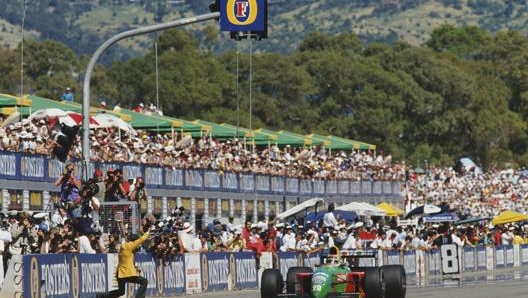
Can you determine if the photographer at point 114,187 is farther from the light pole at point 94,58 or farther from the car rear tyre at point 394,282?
the car rear tyre at point 394,282

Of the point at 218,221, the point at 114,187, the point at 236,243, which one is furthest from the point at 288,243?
the point at 114,187

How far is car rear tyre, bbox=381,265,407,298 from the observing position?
29.0 m

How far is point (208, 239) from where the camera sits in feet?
130

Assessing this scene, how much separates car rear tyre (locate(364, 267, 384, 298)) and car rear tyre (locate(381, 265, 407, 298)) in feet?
0.91

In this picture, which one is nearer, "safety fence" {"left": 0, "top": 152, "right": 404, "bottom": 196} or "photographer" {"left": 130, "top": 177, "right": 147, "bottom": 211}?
"photographer" {"left": 130, "top": 177, "right": 147, "bottom": 211}

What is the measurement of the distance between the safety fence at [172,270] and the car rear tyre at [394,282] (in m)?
2.01

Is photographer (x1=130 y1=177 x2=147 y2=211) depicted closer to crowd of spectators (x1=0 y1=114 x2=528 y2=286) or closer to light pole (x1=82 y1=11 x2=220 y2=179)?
crowd of spectators (x1=0 y1=114 x2=528 y2=286)

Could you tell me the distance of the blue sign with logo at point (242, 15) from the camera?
3038 centimetres

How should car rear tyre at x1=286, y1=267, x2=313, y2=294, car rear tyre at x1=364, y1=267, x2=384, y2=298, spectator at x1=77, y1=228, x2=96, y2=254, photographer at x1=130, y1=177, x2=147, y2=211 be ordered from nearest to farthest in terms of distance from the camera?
1. car rear tyre at x1=364, y1=267, x2=384, y2=298
2. car rear tyre at x1=286, y1=267, x2=313, y2=294
3. spectator at x1=77, y1=228, x2=96, y2=254
4. photographer at x1=130, y1=177, x2=147, y2=211

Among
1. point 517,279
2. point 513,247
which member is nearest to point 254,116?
point 513,247

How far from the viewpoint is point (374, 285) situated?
2862 centimetres

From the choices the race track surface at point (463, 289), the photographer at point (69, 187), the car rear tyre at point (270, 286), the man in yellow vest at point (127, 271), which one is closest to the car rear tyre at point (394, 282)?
the car rear tyre at point (270, 286)

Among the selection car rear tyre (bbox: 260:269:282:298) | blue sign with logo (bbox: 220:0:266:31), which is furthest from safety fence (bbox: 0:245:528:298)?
blue sign with logo (bbox: 220:0:266:31)

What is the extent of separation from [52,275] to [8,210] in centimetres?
1306
